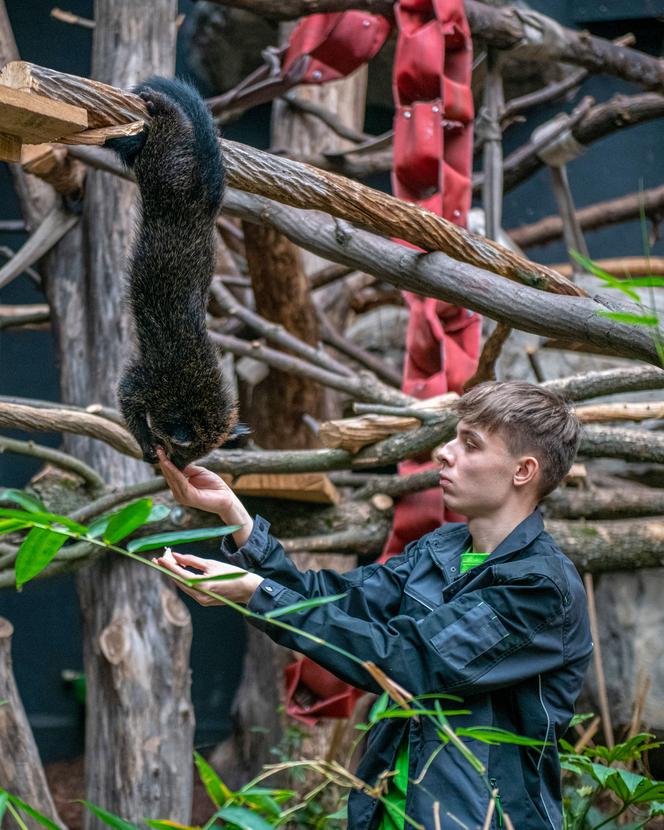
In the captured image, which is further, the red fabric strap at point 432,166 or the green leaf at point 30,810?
the red fabric strap at point 432,166

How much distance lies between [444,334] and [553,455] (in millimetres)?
1182

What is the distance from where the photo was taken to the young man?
137cm

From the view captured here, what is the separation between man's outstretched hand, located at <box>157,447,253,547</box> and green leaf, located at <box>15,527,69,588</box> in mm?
550

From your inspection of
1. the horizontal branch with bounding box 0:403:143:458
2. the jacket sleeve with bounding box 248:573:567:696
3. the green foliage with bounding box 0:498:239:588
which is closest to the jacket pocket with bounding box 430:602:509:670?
the jacket sleeve with bounding box 248:573:567:696

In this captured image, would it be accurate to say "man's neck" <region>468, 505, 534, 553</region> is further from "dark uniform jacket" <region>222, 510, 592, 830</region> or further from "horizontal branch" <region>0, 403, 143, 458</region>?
"horizontal branch" <region>0, 403, 143, 458</region>

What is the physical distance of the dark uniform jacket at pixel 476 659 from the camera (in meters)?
1.37

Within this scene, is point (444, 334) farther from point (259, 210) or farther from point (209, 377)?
point (209, 377)

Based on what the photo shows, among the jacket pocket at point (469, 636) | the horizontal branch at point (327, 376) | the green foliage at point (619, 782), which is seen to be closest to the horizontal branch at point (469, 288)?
the jacket pocket at point (469, 636)

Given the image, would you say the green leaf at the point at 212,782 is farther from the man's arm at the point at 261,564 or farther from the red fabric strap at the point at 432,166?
the red fabric strap at the point at 432,166

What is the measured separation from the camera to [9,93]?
124 centimetres

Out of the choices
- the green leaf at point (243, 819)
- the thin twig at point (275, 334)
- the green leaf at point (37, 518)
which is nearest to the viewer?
the green leaf at point (37, 518)

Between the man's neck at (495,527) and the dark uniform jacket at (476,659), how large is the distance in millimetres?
41

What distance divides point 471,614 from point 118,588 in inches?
69.9

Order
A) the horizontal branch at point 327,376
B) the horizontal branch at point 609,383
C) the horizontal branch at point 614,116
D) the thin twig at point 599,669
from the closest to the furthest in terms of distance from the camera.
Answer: the horizontal branch at point 609,383, the horizontal branch at point 327,376, the thin twig at point 599,669, the horizontal branch at point 614,116
